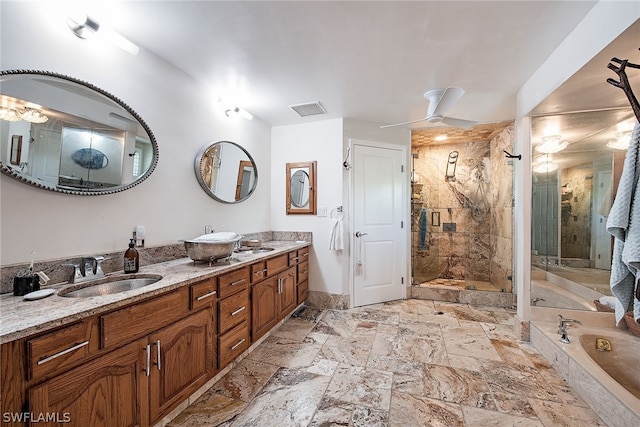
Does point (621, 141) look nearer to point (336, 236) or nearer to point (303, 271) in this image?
point (336, 236)

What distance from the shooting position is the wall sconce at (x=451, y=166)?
14.5ft

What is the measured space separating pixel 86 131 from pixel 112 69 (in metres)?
0.50

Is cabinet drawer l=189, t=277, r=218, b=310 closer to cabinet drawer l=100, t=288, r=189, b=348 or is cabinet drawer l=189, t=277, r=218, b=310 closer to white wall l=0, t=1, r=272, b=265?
cabinet drawer l=100, t=288, r=189, b=348

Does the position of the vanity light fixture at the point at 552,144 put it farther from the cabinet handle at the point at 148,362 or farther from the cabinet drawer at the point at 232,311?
the cabinet handle at the point at 148,362

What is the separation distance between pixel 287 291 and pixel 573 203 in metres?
3.08

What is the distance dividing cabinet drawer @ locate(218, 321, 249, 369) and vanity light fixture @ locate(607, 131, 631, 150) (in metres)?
3.64

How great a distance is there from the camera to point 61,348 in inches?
38.3

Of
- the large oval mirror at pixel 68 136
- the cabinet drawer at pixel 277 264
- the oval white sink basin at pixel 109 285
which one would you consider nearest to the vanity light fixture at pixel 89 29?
the large oval mirror at pixel 68 136

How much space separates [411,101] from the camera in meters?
2.78

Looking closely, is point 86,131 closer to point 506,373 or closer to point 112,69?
point 112,69

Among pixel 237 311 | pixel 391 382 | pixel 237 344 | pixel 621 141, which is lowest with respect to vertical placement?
pixel 391 382

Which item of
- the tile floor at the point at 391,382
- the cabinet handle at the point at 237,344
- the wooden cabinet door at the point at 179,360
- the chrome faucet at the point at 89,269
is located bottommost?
the tile floor at the point at 391,382

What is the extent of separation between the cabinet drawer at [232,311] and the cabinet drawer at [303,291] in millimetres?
1074

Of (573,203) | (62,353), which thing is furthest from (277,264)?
(573,203)
